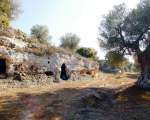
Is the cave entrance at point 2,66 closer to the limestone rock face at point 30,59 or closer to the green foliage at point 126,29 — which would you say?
the limestone rock face at point 30,59

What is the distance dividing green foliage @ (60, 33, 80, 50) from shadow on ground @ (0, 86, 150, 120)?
43.0 m

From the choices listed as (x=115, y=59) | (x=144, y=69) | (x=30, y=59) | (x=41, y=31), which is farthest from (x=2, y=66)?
(x=41, y=31)

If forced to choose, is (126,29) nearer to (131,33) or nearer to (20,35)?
(131,33)

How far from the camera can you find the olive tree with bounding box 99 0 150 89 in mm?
32656

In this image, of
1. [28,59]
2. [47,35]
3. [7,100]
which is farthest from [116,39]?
[47,35]

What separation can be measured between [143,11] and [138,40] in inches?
132

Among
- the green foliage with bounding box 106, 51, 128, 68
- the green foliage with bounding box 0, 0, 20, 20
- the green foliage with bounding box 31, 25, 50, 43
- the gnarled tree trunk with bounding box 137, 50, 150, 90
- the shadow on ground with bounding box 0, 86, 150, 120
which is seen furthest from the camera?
the green foliage with bounding box 31, 25, 50, 43

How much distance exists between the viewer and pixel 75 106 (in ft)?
74.3

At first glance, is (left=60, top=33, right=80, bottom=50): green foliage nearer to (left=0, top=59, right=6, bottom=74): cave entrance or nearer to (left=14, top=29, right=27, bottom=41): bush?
(left=14, top=29, right=27, bottom=41): bush

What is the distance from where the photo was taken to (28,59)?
3114 centimetres

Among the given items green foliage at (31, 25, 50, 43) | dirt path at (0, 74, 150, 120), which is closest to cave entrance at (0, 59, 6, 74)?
dirt path at (0, 74, 150, 120)

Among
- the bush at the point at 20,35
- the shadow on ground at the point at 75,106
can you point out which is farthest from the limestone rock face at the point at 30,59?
the shadow on ground at the point at 75,106

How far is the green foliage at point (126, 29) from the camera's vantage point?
32.6m

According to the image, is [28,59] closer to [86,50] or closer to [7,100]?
[7,100]
